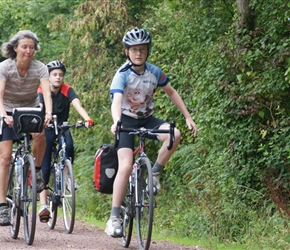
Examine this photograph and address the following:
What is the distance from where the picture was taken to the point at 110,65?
857 inches

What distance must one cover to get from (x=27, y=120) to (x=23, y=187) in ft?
2.47

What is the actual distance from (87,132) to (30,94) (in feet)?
40.3

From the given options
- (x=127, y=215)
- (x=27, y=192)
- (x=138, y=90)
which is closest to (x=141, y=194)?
(x=127, y=215)

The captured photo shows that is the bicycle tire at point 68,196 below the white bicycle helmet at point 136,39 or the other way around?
below

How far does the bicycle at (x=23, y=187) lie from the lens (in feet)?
29.9

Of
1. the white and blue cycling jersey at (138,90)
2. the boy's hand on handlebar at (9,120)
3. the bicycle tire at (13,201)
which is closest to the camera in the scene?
the white and blue cycling jersey at (138,90)

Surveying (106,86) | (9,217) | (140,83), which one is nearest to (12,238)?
(9,217)

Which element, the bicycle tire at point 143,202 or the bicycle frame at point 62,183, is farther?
the bicycle frame at point 62,183

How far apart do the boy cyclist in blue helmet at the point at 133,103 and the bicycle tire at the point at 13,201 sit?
1.33 meters

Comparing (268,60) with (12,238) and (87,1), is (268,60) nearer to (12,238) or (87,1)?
(12,238)

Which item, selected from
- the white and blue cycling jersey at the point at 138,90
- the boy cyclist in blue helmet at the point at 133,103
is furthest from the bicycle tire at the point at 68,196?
the white and blue cycling jersey at the point at 138,90

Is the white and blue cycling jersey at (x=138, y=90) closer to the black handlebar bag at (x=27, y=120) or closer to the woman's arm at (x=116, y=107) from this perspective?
the woman's arm at (x=116, y=107)

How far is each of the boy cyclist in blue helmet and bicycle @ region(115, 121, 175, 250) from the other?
0.32 feet

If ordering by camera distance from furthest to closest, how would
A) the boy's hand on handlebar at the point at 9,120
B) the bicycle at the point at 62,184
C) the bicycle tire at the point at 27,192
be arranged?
1. the bicycle at the point at 62,184
2. the boy's hand on handlebar at the point at 9,120
3. the bicycle tire at the point at 27,192
